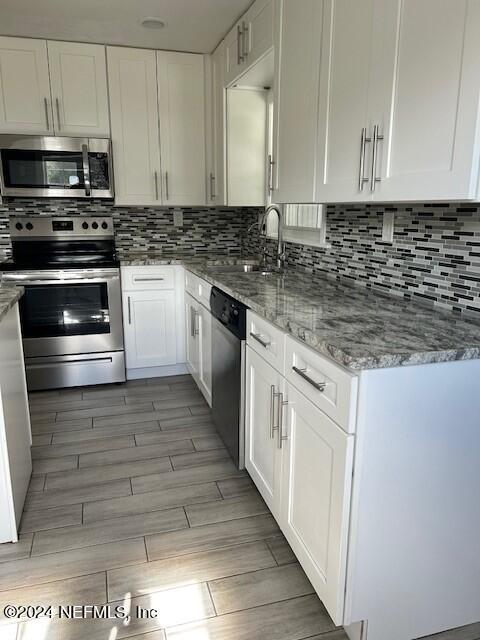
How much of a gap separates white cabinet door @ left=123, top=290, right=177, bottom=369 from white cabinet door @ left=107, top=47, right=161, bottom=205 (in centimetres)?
73

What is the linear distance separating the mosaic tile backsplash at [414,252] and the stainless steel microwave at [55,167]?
1722 millimetres

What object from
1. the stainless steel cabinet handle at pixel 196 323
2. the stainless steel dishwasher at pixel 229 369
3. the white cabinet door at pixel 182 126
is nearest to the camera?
the stainless steel dishwasher at pixel 229 369

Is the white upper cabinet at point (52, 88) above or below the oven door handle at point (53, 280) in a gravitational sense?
above

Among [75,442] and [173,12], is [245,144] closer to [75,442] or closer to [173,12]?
[173,12]

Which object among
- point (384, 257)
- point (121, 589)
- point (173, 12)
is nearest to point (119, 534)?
point (121, 589)

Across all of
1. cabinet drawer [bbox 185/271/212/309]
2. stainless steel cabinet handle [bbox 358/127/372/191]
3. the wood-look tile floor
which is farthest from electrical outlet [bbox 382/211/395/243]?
the wood-look tile floor

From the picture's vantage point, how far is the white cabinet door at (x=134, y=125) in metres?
3.26

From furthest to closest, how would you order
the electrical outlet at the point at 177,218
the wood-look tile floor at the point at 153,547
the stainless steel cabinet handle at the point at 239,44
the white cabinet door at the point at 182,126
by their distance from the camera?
the electrical outlet at the point at 177,218
the white cabinet door at the point at 182,126
the stainless steel cabinet handle at the point at 239,44
the wood-look tile floor at the point at 153,547

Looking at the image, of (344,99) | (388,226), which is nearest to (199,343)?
(388,226)

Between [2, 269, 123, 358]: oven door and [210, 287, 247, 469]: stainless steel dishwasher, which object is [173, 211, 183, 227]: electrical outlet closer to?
[2, 269, 123, 358]: oven door

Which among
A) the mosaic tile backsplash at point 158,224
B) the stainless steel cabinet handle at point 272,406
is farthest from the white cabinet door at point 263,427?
the mosaic tile backsplash at point 158,224

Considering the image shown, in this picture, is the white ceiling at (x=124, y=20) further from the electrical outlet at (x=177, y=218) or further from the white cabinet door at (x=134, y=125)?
the electrical outlet at (x=177, y=218)

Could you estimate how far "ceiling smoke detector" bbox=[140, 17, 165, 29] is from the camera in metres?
2.77

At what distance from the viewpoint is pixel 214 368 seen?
255 cm
